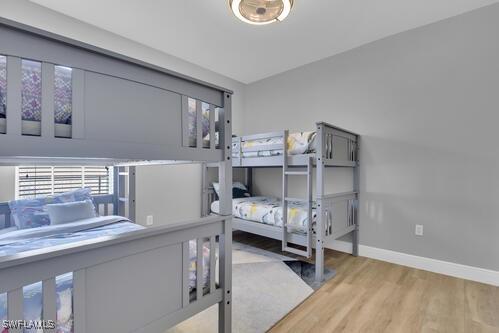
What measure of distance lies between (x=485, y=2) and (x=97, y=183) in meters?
4.35

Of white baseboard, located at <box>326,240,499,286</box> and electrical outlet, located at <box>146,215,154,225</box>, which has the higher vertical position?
electrical outlet, located at <box>146,215,154,225</box>

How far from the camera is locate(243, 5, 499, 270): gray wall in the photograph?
2.19 meters

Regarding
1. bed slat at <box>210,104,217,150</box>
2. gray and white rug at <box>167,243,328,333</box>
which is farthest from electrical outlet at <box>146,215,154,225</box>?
bed slat at <box>210,104,217,150</box>

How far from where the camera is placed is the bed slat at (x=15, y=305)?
2.24ft

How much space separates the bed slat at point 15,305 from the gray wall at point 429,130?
2.96 meters

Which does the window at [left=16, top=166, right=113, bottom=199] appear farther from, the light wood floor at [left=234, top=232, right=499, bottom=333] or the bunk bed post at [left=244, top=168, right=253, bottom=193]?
the light wood floor at [left=234, top=232, right=499, bottom=333]

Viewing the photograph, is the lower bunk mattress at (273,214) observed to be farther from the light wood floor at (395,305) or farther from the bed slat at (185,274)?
the bed slat at (185,274)

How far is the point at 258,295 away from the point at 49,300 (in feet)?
4.84

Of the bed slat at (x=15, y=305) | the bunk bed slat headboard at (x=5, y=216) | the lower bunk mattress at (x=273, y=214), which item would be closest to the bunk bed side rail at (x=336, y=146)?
the lower bunk mattress at (x=273, y=214)

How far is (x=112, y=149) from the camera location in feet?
2.90

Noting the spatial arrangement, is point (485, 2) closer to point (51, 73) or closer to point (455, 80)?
point (455, 80)

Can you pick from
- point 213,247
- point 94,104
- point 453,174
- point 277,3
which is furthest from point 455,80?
point 94,104

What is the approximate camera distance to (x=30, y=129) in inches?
28.8

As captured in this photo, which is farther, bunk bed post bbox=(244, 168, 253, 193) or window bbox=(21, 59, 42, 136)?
bunk bed post bbox=(244, 168, 253, 193)
